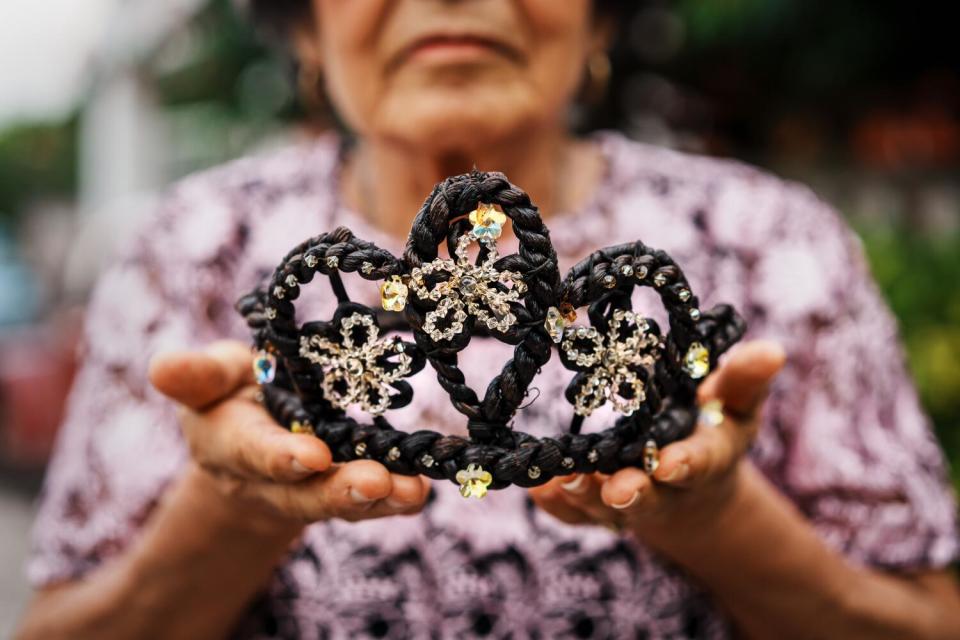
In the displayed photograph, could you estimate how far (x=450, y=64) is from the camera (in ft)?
2.88

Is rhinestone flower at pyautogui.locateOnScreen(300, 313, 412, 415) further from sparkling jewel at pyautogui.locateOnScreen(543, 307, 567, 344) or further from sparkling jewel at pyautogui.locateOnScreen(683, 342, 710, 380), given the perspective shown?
sparkling jewel at pyautogui.locateOnScreen(683, 342, 710, 380)

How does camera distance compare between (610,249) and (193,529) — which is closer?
(610,249)

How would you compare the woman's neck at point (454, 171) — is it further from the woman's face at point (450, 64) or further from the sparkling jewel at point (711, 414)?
the sparkling jewel at point (711, 414)

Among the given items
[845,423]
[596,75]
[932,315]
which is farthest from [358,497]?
[932,315]

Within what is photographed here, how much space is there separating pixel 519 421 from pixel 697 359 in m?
0.31

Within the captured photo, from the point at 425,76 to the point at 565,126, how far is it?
0.96 feet

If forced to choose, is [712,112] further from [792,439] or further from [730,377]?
[730,377]

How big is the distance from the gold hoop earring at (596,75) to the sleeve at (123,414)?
0.55 metres

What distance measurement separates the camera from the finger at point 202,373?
27.0 inches

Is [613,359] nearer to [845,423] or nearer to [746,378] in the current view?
[746,378]

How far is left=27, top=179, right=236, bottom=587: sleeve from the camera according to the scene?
39.0 inches

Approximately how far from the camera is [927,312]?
1881 mm

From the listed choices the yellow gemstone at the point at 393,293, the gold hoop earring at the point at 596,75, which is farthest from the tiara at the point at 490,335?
the gold hoop earring at the point at 596,75

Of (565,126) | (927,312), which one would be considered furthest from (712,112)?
(565,126)
